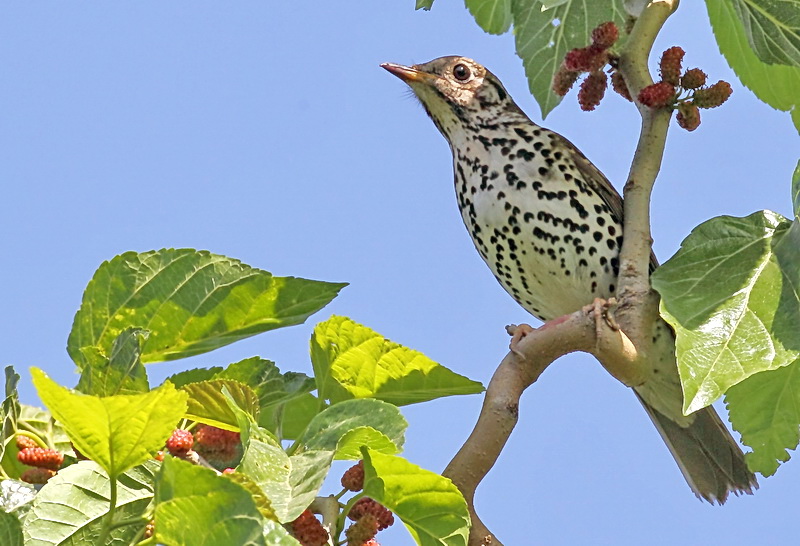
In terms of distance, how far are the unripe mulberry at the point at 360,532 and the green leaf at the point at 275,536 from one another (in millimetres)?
452

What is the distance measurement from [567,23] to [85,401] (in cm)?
254

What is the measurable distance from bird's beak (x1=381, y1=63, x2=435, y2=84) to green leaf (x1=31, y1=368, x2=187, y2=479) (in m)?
3.82

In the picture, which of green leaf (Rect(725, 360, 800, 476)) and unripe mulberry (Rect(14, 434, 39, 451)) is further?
green leaf (Rect(725, 360, 800, 476))

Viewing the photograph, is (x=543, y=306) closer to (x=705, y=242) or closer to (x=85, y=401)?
(x=705, y=242)

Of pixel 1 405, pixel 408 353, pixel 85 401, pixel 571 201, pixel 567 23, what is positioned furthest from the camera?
pixel 571 201

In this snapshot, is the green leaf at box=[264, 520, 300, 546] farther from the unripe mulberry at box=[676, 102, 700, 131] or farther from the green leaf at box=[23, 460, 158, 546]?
the unripe mulberry at box=[676, 102, 700, 131]

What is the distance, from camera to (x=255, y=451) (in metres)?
1.95

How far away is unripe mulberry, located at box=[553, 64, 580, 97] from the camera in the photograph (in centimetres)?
349

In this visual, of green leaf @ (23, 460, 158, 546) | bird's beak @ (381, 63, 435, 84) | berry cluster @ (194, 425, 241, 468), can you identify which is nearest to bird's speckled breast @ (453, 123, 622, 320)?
bird's beak @ (381, 63, 435, 84)

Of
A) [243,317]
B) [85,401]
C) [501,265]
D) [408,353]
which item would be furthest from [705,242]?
[501,265]

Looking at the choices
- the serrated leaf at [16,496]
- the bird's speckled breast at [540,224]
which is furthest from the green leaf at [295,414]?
the bird's speckled breast at [540,224]

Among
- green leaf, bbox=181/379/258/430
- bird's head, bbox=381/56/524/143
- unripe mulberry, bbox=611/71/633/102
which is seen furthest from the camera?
bird's head, bbox=381/56/524/143

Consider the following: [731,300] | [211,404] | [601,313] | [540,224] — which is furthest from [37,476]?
[540,224]

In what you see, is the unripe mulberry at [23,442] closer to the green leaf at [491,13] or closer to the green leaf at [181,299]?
the green leaf at [181,299]
